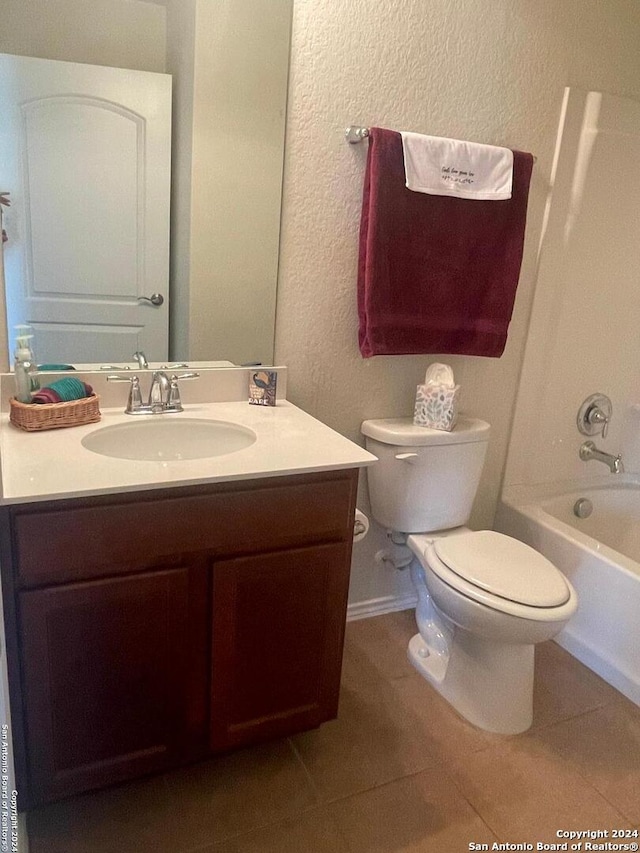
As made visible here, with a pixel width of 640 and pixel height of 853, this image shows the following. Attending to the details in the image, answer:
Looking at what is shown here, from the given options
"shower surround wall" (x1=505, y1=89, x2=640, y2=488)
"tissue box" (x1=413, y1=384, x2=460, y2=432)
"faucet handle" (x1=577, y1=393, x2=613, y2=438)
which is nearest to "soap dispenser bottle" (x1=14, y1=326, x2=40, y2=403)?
"tissue box" (x1=413, y1=384, x2=460, y2=432)

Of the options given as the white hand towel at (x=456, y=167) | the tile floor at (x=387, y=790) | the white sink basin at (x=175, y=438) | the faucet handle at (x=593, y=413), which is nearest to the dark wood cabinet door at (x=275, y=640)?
the tile floor at (x=387, y=790)

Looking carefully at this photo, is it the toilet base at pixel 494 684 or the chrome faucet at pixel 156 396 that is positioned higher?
the chrome faucet at pixel 156 396

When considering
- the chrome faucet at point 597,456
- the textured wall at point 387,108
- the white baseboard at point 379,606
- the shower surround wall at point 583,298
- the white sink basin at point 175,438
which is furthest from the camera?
the chrome faucet at point 597,456

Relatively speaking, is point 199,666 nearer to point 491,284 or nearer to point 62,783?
point 62,783

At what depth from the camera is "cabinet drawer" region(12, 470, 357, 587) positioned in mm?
1208

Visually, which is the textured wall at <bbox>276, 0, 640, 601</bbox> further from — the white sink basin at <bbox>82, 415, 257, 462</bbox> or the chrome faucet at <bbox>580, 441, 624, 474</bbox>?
the chrome faucet at <bbox>580, 441, 624, 474</bbox>

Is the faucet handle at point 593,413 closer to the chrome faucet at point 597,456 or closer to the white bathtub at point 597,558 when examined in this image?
the chrome faucet at point 597,456

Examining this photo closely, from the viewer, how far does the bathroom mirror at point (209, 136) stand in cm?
151

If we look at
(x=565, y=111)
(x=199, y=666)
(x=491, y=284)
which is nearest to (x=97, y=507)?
(x=199, y=666)

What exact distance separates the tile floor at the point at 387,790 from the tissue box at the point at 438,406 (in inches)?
32.5

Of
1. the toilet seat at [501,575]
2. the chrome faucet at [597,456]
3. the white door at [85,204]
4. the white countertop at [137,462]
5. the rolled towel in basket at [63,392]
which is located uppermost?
the white door at [85,204]

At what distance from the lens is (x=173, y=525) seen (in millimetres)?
1310

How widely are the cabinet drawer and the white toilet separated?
0.47 meters

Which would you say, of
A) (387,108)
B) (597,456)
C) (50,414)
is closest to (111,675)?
(50,414)
